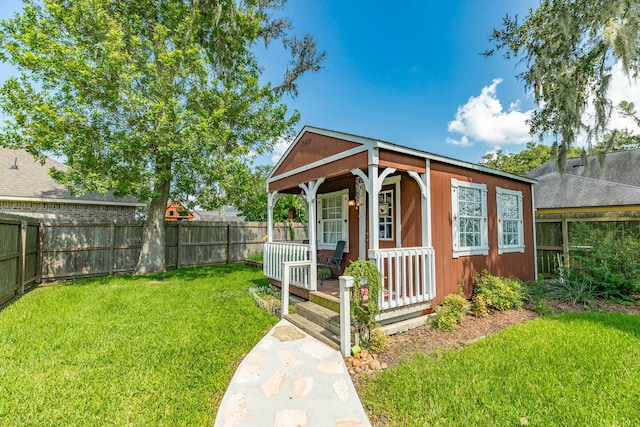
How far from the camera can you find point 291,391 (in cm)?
285

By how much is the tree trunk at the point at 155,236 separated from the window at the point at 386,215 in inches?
283

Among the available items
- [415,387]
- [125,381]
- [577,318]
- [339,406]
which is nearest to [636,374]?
[577,318]

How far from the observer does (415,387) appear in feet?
9.13

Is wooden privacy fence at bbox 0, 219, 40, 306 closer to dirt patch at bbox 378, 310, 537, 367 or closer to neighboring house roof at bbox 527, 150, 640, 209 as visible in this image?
dirt patch at bbox 378, 310, 537, 367

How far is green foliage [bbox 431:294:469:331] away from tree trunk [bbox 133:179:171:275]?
8.61 metres

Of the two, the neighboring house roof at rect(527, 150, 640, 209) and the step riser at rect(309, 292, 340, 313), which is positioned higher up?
the neighboring house roof at rect(527, 150, 640, 209)

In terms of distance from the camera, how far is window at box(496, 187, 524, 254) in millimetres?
6271

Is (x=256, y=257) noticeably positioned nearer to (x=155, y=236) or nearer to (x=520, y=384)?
(x=155, y=236)

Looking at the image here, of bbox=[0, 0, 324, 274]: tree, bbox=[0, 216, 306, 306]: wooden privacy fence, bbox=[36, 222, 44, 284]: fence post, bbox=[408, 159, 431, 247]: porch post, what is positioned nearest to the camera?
bbox=[408, 159, 431, 247]: porch post

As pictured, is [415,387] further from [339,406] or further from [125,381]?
[125,381]

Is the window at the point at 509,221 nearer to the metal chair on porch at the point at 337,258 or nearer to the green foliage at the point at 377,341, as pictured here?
the metal chair on porch at the point at 337,258

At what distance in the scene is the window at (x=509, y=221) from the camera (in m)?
6.27

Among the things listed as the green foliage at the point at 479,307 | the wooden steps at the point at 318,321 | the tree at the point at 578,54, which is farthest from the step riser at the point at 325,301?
the tree at the point at 578,54

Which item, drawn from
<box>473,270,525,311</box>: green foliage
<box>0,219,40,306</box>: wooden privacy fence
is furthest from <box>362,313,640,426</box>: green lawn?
<box>0,219,40,306</box>: wooden privacy fence
